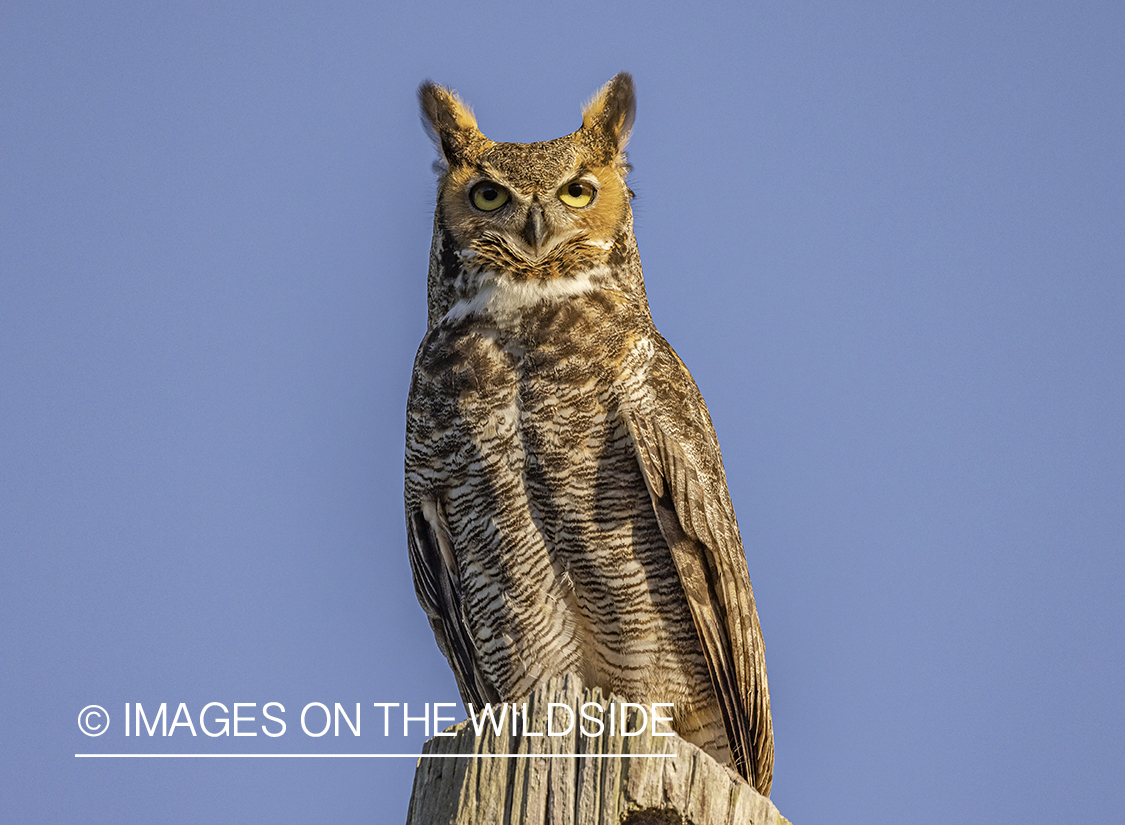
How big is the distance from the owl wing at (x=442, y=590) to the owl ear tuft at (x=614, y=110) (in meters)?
1.67

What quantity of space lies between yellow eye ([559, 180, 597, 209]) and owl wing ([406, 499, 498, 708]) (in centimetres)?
119

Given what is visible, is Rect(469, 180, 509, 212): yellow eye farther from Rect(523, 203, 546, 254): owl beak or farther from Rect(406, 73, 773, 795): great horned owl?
Rect(523, 203, 546, 254): owl beak

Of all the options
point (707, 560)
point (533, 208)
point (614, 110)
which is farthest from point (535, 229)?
point (707, 560)

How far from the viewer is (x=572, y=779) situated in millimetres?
2438

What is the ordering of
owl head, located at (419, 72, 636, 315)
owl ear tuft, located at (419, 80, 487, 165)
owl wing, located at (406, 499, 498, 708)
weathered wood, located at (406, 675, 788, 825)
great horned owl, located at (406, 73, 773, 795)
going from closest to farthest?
weathered wood, located at (406, 675, 788, 825) → great horned owl, located at (406, 73, 773, 795) → owl wing, located at (406, 499, 498, 708) → owl head, located at (419, 72, 636, 315) → owl ear tuft, located at (419, 80, 487, 165)

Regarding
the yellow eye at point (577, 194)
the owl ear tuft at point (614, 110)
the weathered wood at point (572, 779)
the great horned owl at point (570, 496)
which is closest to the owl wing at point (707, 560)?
the great horned owl at point (570, 496)

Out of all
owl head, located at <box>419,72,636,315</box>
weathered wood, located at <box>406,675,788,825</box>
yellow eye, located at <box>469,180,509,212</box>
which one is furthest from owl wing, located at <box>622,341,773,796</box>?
weathered wood, located at <box>406,675,788,825</box>

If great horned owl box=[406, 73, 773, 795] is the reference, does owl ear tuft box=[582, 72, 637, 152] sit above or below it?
above

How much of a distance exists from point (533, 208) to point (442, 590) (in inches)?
54.7

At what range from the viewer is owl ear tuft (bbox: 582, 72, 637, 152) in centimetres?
473

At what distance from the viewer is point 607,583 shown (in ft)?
12.8

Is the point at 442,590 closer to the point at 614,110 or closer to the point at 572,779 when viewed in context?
the point at 572,779

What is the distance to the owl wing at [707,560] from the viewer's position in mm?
3910

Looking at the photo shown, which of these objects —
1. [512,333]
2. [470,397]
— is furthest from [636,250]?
[470,397]
